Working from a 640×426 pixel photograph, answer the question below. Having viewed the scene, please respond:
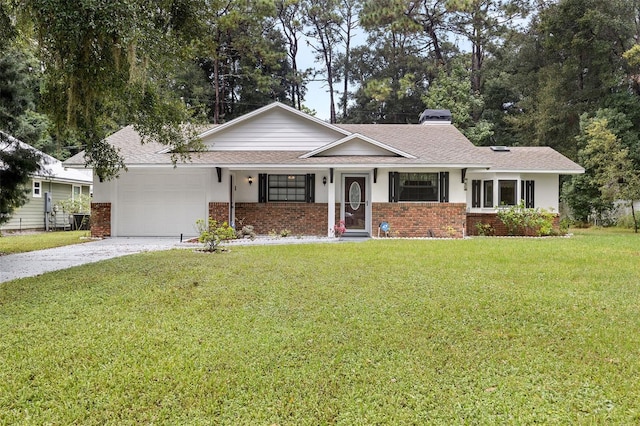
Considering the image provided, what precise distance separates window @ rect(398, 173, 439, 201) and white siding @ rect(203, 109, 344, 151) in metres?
2.96

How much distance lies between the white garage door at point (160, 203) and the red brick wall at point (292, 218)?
197 cm

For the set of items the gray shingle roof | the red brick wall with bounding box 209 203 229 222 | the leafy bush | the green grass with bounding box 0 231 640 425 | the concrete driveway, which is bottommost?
the green grass with bounding box 0 231 640 425

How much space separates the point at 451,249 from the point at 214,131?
30.4ft

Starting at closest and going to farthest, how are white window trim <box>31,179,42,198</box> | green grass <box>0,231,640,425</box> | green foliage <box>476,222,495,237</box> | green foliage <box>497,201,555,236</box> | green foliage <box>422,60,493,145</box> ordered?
green grass <box>0,231,640,425</box>, green foliage <box>497,201,555,236</box>, green foliage <box>476,222,495,237</box>, white window trim <box>31,179,42,198</box>, green foliage <box>422,60,493,145</box>

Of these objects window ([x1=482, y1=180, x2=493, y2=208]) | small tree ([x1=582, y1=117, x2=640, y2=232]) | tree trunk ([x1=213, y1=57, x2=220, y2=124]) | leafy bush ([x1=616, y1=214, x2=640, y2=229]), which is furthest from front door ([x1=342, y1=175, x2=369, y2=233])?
tree trunk ([x1=213, y1=57, x2=220, y2=124])

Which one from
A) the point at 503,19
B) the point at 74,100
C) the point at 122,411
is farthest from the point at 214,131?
the point at 503,19

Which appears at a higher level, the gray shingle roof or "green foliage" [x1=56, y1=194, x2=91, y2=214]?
the gray shingle roof

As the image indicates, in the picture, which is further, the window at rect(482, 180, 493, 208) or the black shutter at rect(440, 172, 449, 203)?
the window at rect(482, 180, 493, 208)

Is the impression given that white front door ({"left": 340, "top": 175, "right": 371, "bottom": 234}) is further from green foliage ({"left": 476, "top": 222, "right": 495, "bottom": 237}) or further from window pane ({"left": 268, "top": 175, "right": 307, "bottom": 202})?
green foliage ({"left": 476, "top": 222, "right": 495, "bottom": 237})

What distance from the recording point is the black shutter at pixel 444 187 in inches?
543

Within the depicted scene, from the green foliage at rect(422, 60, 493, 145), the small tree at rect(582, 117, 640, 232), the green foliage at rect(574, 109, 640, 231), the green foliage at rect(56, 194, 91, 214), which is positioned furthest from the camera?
the green foliage at rect(422, 60, 493, 145)

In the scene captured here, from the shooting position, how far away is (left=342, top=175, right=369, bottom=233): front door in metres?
14.6

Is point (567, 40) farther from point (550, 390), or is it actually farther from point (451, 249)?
point (550, 390)

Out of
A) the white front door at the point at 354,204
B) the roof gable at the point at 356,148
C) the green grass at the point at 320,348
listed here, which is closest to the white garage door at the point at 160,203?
the roof gable at the point at 356,148
